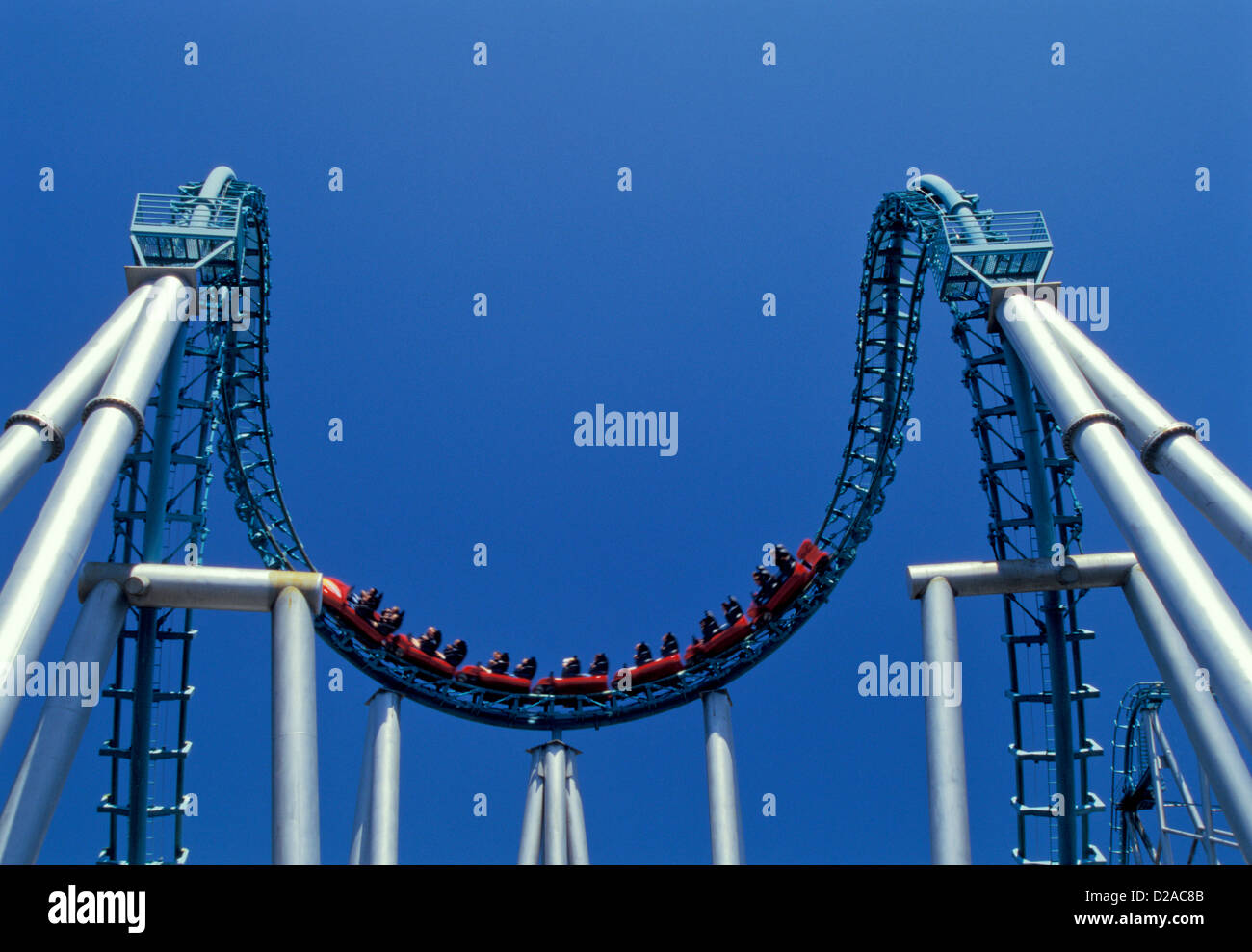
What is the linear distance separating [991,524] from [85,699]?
11.5 meters

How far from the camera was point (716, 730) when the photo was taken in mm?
19469

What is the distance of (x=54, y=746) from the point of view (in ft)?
34.5

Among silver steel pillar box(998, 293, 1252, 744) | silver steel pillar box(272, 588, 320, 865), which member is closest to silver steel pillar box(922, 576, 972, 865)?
silver steel pillar box(998, 293, 1252, 744)

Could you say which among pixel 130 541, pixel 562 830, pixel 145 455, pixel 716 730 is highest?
pixel 145 455

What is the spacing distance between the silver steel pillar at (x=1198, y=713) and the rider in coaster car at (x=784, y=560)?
8.00 metres

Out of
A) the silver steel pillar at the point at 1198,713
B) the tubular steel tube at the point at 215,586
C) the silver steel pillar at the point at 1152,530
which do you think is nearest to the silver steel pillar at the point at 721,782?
the silver steel pillar at the point at 1198,713

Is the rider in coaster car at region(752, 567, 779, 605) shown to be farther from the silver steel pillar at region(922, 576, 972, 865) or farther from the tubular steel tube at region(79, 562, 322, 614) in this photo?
the tubular steel tube at region(79, 562, 322, 614)

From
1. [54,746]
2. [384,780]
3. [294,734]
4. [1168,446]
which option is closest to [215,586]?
[294,734]

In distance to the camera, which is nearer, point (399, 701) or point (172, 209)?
point (172, 209)

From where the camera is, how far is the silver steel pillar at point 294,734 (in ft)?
35.5

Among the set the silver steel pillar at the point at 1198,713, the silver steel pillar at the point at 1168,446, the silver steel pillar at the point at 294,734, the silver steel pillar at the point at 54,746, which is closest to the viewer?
the silver steel pillar at the point at 1168,446

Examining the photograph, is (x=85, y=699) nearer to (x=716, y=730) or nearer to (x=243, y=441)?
(x=243, y=441)

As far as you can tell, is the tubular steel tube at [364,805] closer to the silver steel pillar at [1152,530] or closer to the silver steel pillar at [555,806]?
the silver steel pillar at [555,806]
